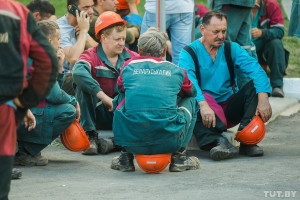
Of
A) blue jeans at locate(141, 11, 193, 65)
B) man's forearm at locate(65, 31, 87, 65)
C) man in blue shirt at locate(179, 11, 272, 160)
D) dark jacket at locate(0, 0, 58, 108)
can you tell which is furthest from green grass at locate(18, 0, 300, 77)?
dark jacket at locate(0, 0, 58, 108)

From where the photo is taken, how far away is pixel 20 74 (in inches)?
124

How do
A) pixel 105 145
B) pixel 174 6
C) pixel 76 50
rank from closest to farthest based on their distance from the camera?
pixel 105 145 < pixel 76 50 < pixel 174 6

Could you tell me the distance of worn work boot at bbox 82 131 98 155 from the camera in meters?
6.22

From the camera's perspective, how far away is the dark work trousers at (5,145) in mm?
3186

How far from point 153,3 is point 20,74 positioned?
5116mm

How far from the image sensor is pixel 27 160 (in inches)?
221

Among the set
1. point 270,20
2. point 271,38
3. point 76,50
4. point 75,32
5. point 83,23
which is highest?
point 83,23

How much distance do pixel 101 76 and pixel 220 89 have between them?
123 centimetres

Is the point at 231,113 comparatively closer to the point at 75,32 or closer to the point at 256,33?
the point at 75,32

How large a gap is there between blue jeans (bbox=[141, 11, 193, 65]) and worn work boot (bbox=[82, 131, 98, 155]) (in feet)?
7.53

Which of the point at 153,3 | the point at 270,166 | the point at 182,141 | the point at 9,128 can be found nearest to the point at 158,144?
→ the point at 182,141

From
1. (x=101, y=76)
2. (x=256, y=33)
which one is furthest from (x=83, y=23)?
(x=256, y=33)

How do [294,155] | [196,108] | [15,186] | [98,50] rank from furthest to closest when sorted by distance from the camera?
[98,50], [294,155], [196,108], [15,186]

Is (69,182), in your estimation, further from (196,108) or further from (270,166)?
(270,166)
